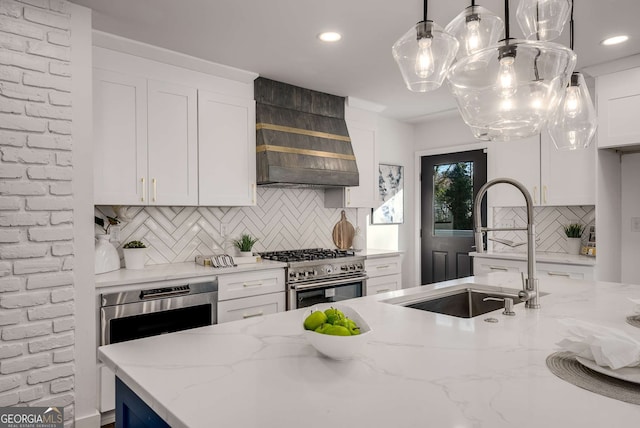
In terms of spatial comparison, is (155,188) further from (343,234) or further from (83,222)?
(343,234)

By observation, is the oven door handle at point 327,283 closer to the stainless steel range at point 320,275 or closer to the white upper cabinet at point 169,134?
the stainless steel range at point 320,275

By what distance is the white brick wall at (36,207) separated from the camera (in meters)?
2.15

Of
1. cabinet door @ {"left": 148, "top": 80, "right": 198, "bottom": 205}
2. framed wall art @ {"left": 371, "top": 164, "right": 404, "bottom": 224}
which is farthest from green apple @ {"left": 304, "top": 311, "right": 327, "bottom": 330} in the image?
framed wall art @ {"left": 371, "top": 164, "right": 404, "bottom": 224}

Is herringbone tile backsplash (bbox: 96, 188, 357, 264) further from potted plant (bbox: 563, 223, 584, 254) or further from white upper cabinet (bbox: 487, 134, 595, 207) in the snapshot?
potted plant (bbox: 563, 223, 584, 254)

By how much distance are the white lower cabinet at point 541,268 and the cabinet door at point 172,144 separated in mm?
2821

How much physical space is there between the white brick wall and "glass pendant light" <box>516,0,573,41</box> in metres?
2.31

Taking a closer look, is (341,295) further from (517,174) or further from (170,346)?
(170,346)

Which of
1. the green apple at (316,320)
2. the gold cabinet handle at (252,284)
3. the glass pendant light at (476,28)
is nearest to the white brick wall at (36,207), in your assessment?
the gold cabinet handle at (252,284)

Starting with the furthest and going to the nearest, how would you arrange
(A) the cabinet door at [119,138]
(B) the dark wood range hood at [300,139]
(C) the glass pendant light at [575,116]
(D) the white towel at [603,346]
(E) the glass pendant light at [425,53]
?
1. (B) the dark wood range hood at [300,139]
2. (A) the cabinet door at [119,138]
3. (C) the glass pendant light at [575,116]
4. (E) the glass pendant light at [425,53]
5. (D) the white towel at [603,346]

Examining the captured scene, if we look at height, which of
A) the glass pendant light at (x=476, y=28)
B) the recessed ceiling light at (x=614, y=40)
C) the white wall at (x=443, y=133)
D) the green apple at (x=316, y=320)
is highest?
the recessed ceiling light at (x=614, y=40)

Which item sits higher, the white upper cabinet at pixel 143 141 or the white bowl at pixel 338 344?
the white upper cabinet at pixel 143 141

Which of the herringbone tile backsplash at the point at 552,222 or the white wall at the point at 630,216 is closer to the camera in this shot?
the white wall at the point at 630,216

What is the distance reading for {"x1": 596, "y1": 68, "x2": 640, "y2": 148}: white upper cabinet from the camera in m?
3.29

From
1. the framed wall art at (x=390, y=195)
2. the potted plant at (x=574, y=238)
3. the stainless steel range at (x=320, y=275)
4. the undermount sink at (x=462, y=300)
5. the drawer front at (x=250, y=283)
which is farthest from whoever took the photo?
the framed wall art at (x=390, y=195)
